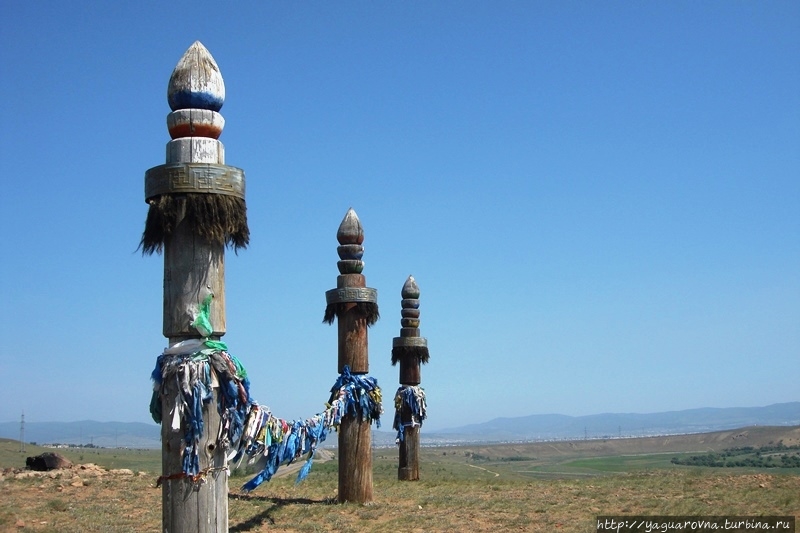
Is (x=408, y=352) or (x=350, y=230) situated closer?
(x=350, y=230)

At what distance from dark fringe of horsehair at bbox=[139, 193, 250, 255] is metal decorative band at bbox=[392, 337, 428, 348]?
1004 centimetres

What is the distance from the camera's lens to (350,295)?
1108 cm

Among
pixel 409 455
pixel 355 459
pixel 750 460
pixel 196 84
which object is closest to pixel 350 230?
pixel 355 459

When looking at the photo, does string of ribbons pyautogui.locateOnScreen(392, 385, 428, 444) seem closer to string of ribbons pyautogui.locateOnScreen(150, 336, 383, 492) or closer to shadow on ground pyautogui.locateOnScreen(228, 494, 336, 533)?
shadow on ground pyautogui.locateOnScreen(228, 494, 336, 533)

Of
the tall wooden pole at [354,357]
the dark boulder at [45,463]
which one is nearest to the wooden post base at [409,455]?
the tall wooden pole at [354,357]

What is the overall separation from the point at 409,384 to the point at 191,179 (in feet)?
35.1

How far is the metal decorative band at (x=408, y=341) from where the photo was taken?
49.4ft

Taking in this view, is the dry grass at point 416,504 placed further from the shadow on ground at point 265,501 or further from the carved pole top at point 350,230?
the carved pole top at point 350,230

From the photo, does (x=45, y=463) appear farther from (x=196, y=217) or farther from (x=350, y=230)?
(x=196, y=217)

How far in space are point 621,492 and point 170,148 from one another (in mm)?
10118

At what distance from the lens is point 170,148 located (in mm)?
5203

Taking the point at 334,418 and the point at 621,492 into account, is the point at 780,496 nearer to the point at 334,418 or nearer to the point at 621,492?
the point at 621,492

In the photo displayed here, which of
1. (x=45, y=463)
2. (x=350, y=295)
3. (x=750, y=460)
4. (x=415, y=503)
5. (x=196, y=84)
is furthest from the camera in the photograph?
(x=750, y=460)

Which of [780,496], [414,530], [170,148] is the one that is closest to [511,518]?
[414,530]
